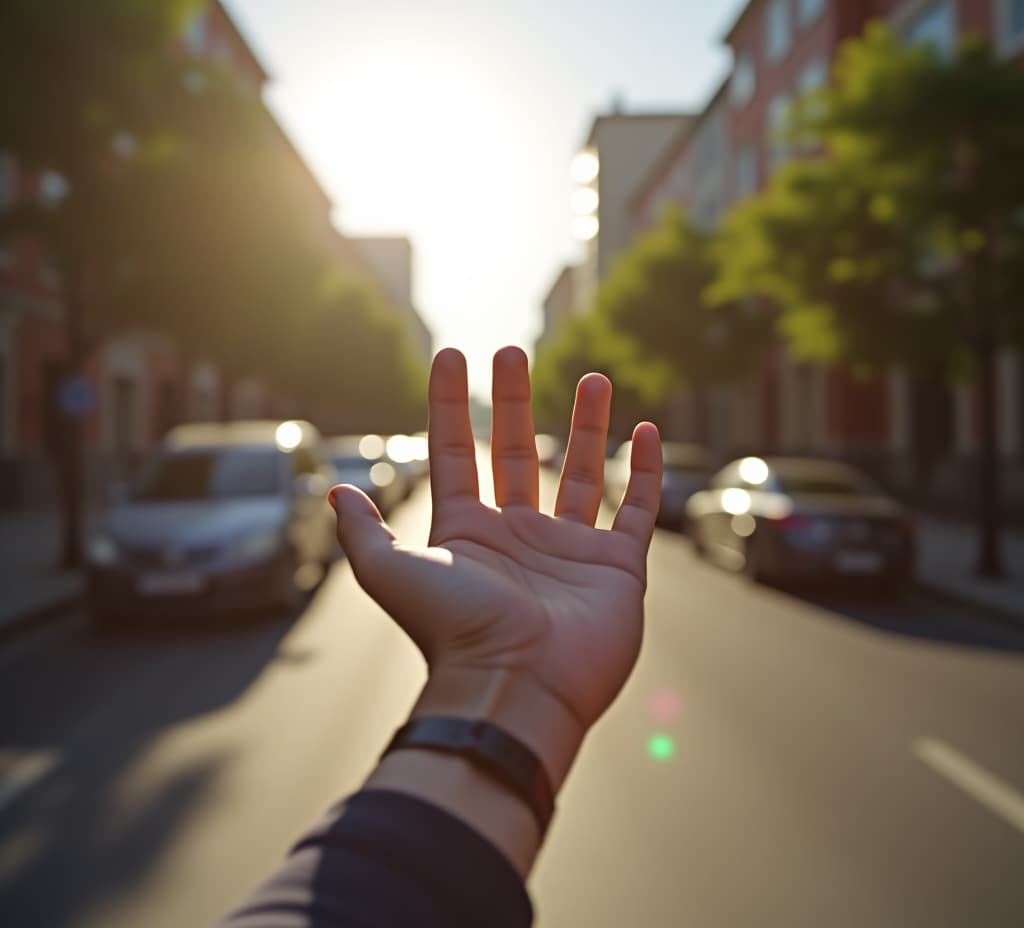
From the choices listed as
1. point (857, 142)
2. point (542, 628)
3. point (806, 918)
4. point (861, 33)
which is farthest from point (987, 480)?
point (861, 33)

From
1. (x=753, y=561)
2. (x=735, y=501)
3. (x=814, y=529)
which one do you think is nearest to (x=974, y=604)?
(x=814, y=529)

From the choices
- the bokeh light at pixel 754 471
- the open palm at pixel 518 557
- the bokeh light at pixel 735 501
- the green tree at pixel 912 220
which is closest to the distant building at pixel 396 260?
the bokeh light at pixel 754 471

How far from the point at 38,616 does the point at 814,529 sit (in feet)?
24.8

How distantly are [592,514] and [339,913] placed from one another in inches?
40.9

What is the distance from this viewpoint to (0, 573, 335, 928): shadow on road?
142 inches

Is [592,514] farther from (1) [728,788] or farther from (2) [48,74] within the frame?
(2) [48,74]

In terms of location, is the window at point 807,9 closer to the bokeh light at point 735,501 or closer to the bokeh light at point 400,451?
the bokeh light at point 400,451

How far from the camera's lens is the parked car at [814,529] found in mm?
11461

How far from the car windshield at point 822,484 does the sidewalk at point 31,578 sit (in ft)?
25.6

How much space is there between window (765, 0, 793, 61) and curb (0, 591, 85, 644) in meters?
30.4

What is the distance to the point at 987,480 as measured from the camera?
12.8 metres

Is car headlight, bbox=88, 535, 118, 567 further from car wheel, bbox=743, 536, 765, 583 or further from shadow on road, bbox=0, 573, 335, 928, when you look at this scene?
car wheel, bbox=743, 536, 765, 583

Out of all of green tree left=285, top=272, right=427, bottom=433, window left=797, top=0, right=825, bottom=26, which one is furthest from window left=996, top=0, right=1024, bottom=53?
green tree left=285, top=272, right=427, bottom=433

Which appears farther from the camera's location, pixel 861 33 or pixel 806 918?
pixel 861 33
